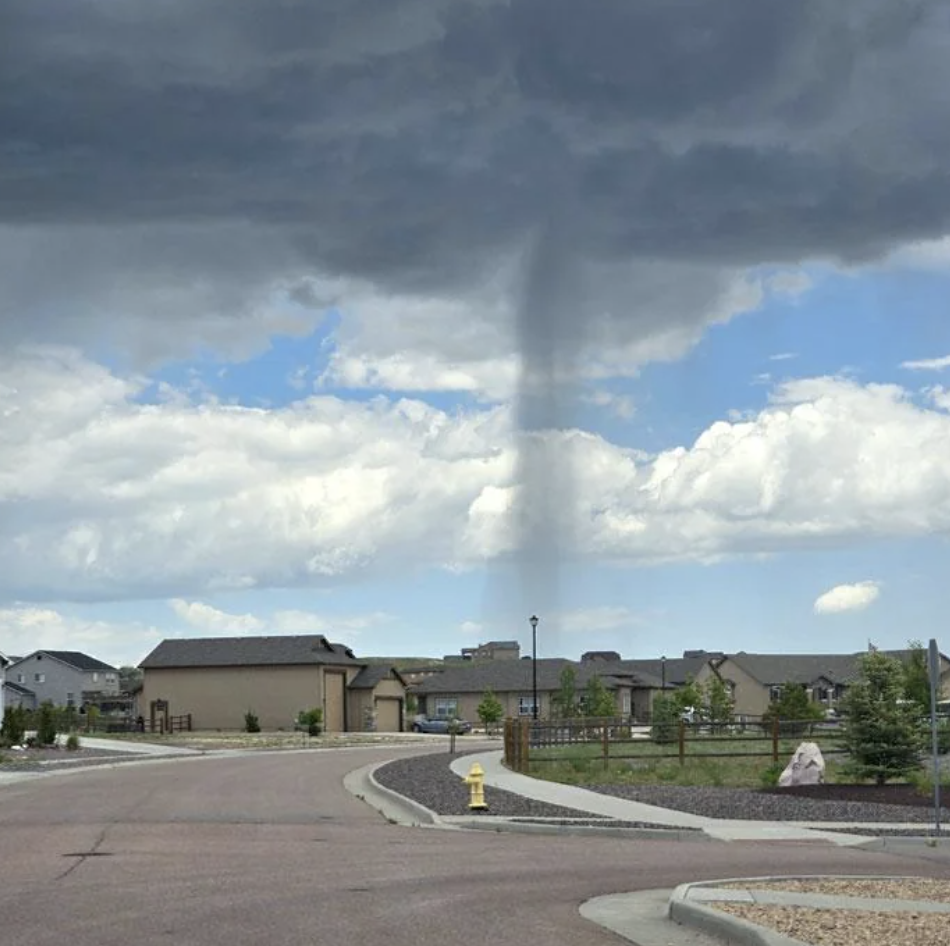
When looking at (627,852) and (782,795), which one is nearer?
(627,852)

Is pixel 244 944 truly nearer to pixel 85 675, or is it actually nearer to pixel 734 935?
pixel 734 935

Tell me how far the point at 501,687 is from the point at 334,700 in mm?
19139

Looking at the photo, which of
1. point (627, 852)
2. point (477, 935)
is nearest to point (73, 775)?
point (627, 852)

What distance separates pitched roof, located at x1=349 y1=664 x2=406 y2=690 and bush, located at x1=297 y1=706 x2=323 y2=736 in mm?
10609

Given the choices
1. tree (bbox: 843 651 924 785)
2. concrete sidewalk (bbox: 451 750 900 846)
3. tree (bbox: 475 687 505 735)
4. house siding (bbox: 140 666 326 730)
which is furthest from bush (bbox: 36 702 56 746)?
tree (bbox: 475 687 505 735)

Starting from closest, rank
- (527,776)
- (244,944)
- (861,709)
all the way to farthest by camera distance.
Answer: (244,944) < (861,709) < (527,776)

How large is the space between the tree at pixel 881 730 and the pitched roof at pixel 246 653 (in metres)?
59.3

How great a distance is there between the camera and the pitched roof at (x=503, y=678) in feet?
351

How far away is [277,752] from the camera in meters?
53.7

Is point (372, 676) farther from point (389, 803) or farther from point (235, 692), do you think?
point (389, 803)

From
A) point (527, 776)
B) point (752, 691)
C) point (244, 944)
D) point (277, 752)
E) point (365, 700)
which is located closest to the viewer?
point (244, 944)

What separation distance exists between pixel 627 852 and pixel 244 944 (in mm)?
8642

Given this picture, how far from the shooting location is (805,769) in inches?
1148

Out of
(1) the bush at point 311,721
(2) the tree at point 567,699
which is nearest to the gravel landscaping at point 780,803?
(1) the bush at point 311,721
